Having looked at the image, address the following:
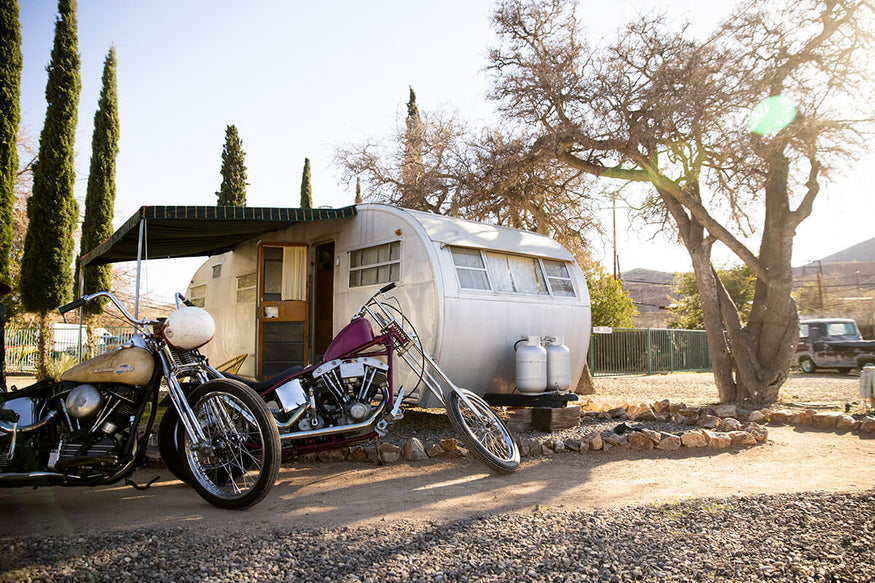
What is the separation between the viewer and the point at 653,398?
42.0ft

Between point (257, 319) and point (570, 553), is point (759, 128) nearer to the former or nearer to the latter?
point (257, 319)

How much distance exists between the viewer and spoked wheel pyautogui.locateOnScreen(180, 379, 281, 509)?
4.13 m

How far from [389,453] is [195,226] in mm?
4000

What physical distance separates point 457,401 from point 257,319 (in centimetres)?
457

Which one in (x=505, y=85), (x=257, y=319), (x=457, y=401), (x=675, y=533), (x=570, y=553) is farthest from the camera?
(x=505, y=85)

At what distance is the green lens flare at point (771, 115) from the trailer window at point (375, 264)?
6.00 m

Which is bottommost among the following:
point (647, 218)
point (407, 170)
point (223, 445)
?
point (223, 445)

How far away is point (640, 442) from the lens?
22.1 ft

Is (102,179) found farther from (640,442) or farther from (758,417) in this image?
(758,417)

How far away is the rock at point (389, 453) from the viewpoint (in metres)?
6.13

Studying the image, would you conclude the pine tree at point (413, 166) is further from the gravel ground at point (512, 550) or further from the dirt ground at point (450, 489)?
the gravel ground at point (512, 550)

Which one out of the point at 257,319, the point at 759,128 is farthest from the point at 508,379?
the point at 759,128

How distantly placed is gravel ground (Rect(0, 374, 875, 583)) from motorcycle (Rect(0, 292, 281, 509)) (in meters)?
0.50

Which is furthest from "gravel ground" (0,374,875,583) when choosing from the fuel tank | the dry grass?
the dry grass
